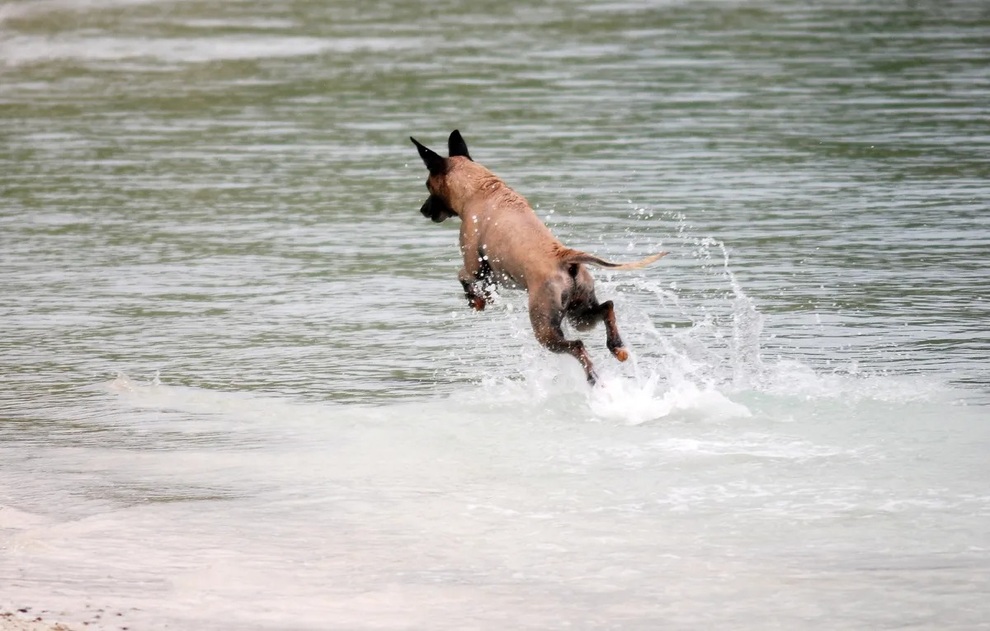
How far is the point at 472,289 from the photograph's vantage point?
9984 millimetres

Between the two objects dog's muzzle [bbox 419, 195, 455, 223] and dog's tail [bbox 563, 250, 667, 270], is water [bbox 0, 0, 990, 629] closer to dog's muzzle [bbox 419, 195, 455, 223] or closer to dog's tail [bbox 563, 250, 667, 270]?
dog's tail [bbox 563, 250, 667, 270]

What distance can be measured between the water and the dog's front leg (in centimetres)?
50

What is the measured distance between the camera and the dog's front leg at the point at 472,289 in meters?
9.98

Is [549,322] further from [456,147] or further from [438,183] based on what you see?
[456,147]

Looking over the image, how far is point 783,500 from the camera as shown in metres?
7.65

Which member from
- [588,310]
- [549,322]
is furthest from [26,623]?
[588,310]

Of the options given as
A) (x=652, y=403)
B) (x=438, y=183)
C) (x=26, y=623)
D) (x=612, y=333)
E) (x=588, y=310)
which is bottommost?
(x=652, y=403)

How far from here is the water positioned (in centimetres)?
678

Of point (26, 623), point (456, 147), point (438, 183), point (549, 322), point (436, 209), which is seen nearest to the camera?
point (26, 623)

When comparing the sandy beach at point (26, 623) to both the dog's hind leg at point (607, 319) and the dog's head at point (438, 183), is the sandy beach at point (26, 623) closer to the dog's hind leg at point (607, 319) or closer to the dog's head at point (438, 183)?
the dog's hind leg at point (607, 319)

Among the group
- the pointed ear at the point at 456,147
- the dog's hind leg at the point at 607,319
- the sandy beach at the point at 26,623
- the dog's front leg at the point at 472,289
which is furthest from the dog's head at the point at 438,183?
the sandy beach at the point at 26,623

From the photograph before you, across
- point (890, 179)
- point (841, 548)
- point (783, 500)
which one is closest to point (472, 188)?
point (783, 500)

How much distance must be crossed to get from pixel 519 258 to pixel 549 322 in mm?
425

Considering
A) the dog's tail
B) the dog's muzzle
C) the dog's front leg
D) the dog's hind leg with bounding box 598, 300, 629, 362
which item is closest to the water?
the dog's hind leg with bounding box 598, 300, 629, 362
